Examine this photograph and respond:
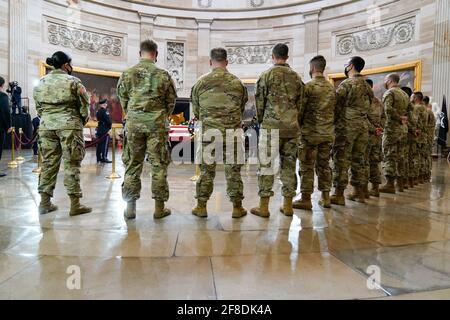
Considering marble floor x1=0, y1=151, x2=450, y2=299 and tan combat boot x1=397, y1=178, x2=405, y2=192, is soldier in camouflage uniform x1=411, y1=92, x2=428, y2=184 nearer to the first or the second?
tan combat boot x1=397, y1=178, x2=405, y2=192

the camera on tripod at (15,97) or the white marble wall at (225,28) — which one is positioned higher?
the white marble wall at (225,28)

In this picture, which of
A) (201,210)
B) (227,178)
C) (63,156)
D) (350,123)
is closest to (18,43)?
(63,156)

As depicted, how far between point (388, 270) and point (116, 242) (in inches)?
90.0

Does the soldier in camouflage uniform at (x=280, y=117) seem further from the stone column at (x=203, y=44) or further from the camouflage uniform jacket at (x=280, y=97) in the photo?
the stone column at (x=203, y=44)

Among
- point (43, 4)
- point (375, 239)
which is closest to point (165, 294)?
point (375, 239)

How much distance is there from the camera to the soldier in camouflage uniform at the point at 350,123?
184 inches

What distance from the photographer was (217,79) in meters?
3.82

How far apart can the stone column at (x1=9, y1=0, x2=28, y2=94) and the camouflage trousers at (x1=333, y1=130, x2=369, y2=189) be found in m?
13.2

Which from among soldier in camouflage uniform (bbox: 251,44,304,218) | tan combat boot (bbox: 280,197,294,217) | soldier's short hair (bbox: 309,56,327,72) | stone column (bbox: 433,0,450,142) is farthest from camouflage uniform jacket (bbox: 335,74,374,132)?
stone column (bbox: 433,0,450,142)

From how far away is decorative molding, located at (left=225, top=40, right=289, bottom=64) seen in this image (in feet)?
58.1

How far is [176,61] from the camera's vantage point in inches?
710

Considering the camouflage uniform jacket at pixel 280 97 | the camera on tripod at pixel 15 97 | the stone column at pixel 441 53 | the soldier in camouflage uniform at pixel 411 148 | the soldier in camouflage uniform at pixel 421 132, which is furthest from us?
the stone column at pixel 441 53

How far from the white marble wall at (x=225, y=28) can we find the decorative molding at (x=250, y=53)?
54mm

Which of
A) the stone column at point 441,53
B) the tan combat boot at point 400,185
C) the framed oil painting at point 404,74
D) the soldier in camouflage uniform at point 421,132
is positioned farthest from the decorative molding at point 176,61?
the tan combat boot at point 400,185
